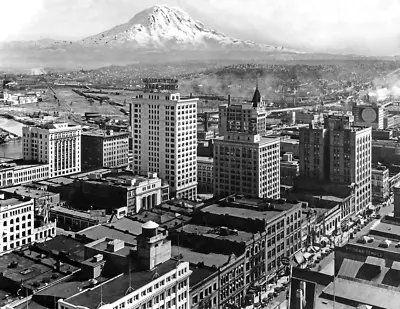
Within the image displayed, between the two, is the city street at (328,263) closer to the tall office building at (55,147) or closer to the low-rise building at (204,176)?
the low-rise building at (204,176)

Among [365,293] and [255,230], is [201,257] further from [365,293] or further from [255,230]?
[365,293]

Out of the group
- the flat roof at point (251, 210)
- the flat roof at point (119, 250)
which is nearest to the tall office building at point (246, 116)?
the flat roof at point (251, 210)

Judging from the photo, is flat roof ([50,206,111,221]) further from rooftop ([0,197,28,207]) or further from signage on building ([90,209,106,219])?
rooftop ([0,197,28,207])

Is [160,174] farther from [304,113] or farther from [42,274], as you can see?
[304,113]

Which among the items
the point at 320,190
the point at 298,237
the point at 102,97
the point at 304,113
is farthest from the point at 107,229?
the point at 102,97

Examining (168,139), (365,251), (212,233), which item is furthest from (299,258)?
(168,139)

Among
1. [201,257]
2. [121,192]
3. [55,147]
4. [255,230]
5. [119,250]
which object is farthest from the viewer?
[55,147]

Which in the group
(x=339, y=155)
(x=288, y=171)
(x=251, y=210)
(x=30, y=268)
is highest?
(x=339, y=155)

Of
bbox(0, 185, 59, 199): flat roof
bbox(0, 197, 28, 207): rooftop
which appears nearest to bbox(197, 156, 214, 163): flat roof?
bbox(0, 185, 59, 199): flat roof
